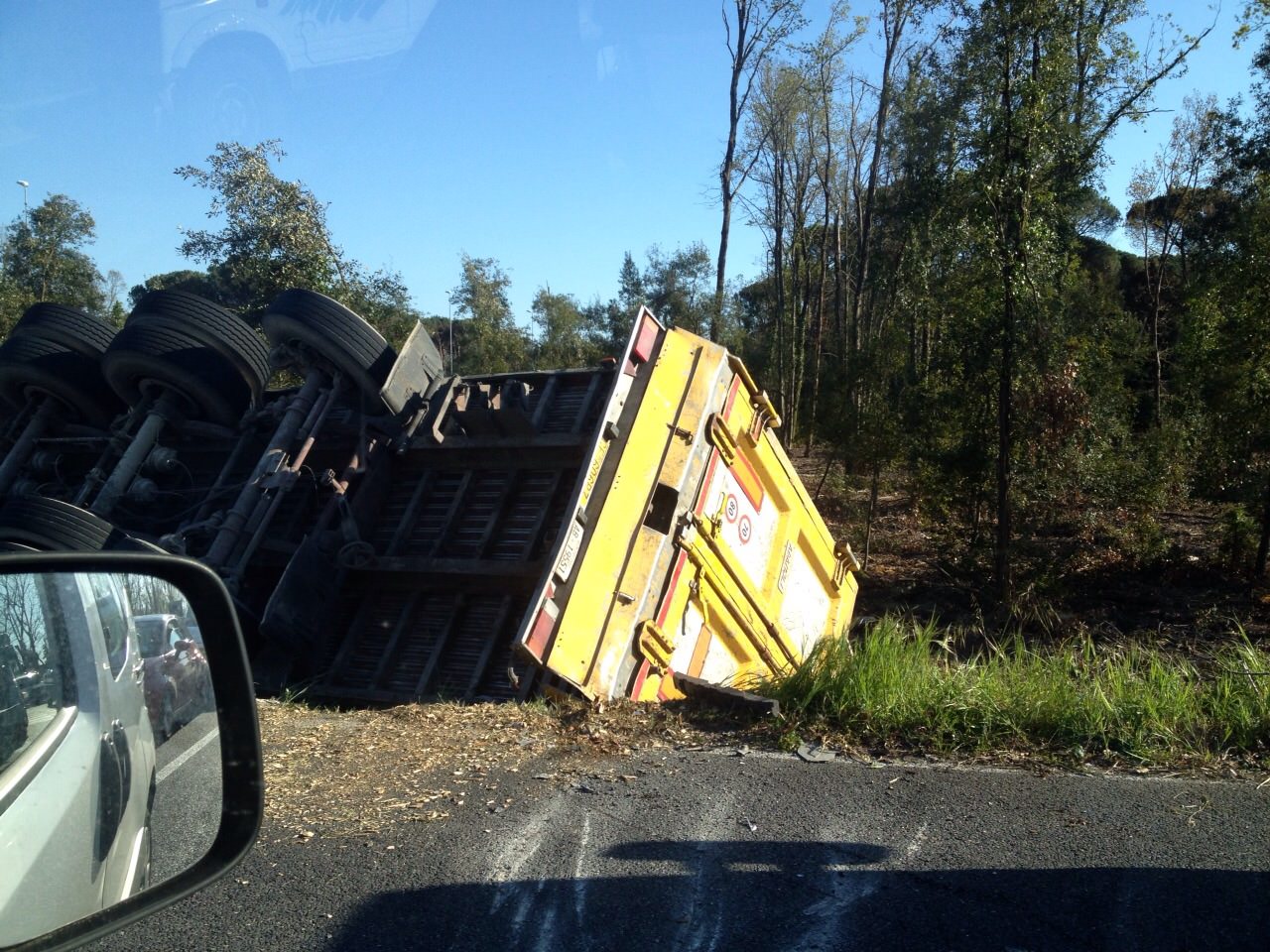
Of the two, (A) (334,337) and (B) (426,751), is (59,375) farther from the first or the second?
(B) (426,751)

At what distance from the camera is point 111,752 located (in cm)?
176

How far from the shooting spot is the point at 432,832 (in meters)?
3.58

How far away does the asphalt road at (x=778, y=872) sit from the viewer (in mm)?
2924

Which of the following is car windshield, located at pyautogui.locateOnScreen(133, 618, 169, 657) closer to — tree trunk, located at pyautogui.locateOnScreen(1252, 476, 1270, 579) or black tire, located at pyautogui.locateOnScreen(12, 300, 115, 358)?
black tire, located at pyautogui.locateOnScreen(12, 300, 115, 358)

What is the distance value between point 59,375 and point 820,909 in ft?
22.1

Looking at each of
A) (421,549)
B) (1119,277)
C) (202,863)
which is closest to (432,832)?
(202,863)

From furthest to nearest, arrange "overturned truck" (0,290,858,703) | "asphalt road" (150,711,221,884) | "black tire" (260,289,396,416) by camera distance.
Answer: "black tire" (260,289,396,416)
"overturned truck" (0,290,858,703)
"asphalt road" (150,711,221,884)

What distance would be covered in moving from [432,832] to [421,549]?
3.03 meters

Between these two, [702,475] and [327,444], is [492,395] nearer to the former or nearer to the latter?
[327,444]

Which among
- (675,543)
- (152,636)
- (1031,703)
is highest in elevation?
(675,543)

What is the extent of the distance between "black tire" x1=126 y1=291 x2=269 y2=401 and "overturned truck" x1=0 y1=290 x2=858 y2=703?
0.06 feet

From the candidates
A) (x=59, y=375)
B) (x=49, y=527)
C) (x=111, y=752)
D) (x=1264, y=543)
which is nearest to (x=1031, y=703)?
(x=111, y=752)

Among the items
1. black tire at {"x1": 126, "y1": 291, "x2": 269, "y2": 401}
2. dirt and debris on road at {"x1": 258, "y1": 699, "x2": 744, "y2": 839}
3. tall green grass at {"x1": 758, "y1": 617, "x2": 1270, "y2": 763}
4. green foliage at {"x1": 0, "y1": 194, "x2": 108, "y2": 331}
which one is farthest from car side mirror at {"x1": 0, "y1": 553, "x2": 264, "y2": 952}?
green foliage at {"x1": 0, "y1": 194, "x2": 108, "y2": 331}

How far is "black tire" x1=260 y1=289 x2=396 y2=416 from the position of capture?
6629 millimetres
